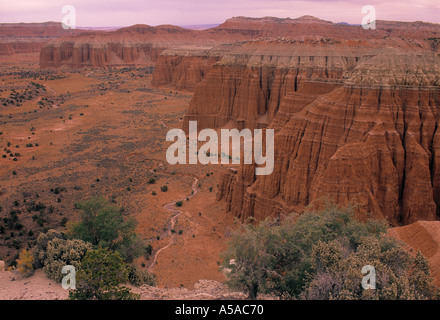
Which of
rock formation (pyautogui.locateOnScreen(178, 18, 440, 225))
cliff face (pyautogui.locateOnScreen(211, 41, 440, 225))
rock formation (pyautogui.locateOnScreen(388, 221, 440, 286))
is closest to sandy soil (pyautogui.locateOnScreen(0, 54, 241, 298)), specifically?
rock formation (pyautogui.locateOnScreen(178, 18, 440, 225))

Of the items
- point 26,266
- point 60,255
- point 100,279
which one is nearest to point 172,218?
point 60,255

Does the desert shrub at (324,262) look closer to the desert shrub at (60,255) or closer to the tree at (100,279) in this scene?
the tree at (100,279)

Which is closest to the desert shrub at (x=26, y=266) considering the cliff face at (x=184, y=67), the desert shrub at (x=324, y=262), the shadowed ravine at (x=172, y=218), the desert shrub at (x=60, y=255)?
the desert shrub at (x=60, y=255)

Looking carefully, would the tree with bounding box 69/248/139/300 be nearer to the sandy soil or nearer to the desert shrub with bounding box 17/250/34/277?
the desert shrub with bounding box 17/250/34/277

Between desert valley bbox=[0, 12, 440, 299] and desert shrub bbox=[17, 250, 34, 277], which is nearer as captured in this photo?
desert shrub bbox=[17, 250, 34, 277]

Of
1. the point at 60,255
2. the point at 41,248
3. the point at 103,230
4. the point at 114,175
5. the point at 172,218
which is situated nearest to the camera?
the point at 60,255

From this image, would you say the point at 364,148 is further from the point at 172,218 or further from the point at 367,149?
the point at 172,218
